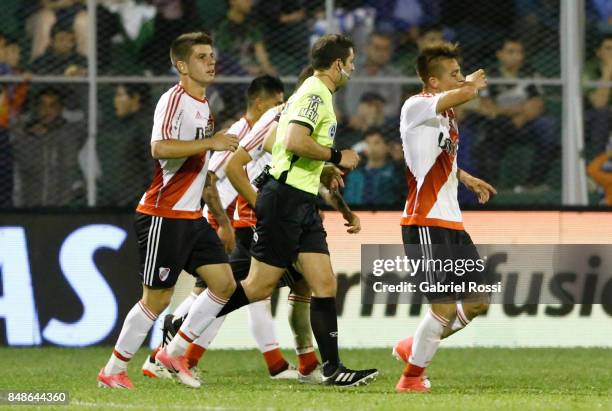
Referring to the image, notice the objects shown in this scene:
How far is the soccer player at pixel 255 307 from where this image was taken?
9.44 metres

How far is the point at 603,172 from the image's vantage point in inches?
495

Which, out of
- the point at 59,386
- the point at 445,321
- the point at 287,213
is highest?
the point at 287,213

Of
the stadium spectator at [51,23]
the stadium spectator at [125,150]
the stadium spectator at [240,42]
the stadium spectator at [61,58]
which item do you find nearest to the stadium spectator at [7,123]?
the stadium spectator at [61,58]

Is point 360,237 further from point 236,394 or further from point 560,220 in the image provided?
point 236,394

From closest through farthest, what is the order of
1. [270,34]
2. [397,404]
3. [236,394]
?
1. [397,404]
2. [236,394]
3. [270,34]

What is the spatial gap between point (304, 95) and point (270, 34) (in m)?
4.80

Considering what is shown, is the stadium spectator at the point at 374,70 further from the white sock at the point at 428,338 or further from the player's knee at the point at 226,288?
the white sock at the point at 428,338

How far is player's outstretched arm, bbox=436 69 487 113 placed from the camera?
26.3 ft

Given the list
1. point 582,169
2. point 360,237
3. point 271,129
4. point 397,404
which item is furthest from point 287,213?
point 582,169

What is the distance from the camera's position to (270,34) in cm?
1310

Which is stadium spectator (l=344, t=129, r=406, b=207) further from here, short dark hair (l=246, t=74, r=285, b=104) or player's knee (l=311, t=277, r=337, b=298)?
player's knee (l=311, t=277, r=337, b=298)

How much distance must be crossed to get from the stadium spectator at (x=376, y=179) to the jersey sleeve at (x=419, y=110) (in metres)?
4.09

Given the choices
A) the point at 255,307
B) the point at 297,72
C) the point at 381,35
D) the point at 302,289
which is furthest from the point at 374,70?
the point at 255,307

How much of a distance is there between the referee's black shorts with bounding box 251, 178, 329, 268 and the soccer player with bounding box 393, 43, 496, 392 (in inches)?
25.4
